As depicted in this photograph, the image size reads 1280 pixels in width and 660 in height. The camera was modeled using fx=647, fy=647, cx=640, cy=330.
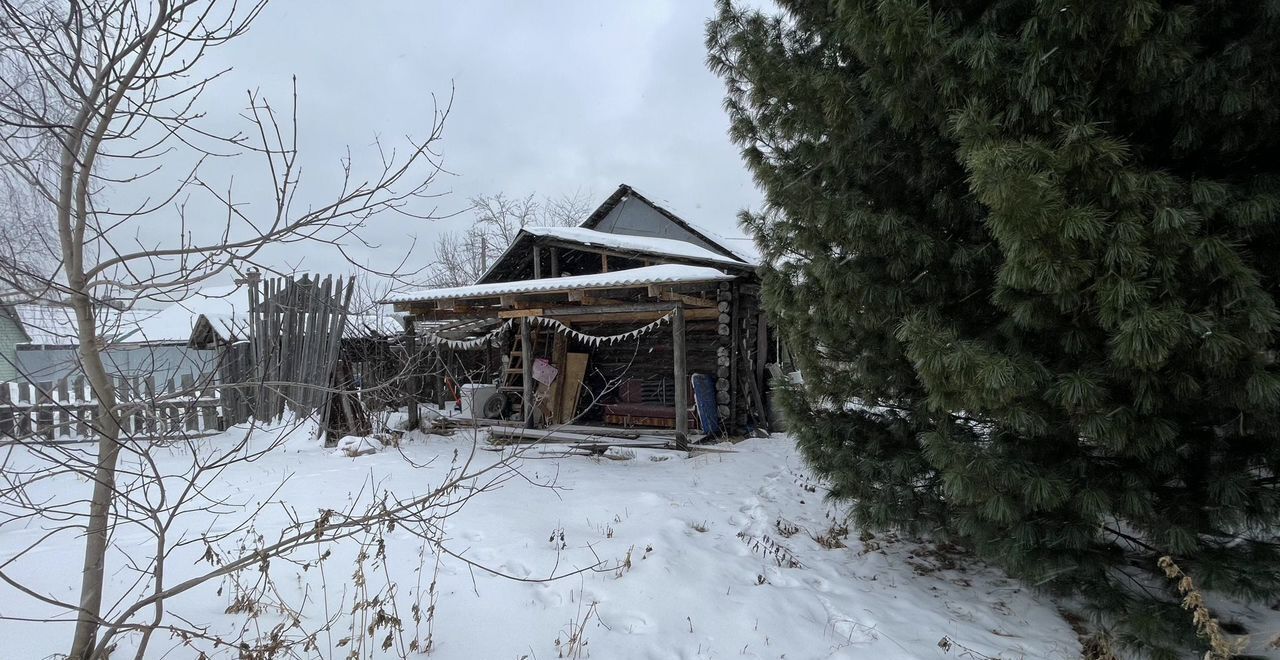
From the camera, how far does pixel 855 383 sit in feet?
13.9

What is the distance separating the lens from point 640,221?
561 inches

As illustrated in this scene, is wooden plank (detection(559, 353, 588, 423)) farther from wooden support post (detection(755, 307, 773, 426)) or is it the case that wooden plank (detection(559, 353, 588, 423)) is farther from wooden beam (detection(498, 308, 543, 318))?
wooden support post (detection(755, 307, 773, 426))

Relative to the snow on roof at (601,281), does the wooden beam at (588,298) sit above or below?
below

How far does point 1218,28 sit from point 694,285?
6.20 metres

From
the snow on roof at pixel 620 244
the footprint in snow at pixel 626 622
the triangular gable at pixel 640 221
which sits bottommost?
the footprint in snow at pixel 626 622

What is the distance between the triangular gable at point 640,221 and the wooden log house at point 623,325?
4 cm

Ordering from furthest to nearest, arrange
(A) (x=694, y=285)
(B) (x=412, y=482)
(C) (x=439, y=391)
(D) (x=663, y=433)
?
(C) (x=439, y=391), (D) (x=663, y=433), (A) (x=694, y=285), (B) (x=412, y=482)

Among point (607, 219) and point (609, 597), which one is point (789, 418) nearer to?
point (609, 597)

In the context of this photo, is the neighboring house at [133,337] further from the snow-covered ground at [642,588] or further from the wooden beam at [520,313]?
the wooden beam at [520,313]

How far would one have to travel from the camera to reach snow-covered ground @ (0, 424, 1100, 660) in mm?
3291

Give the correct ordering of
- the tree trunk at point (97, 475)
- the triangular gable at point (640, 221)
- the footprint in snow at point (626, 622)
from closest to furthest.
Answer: the tree trunk at point (97, 475), the footprint in snow at point (626, 622), the triangular gable at point (640, 221)

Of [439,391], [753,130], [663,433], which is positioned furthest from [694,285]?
[439,391]

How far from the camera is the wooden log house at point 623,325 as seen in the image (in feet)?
29.5

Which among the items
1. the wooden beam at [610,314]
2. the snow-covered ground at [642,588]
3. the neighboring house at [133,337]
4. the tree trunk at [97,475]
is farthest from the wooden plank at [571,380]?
the tree trunk at [97,475]
